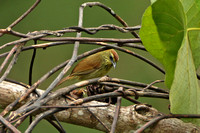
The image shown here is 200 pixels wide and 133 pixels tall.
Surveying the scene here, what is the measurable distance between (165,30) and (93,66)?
2155 mm

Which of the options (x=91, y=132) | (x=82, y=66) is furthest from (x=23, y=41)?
(x=82, y=66)

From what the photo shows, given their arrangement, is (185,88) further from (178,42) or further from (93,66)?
(93,66)

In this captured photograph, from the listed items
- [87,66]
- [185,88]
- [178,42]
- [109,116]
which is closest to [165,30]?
[178,42]

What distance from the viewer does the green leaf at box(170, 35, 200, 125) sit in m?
0.89

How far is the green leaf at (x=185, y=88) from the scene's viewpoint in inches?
34.9

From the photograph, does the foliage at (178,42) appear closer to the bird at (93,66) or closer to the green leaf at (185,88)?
the green leaf at (185,88)

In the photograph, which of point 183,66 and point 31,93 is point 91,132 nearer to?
point 31,93

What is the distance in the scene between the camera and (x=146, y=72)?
2.54 metres

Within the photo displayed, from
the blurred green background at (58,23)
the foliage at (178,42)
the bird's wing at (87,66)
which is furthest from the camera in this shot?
the bird's wing at (87,66)

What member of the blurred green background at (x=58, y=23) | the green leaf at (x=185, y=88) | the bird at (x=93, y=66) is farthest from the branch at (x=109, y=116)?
the bird at (x=93, y=66)

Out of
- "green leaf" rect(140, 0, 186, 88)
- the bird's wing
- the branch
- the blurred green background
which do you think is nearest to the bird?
the bird's wing

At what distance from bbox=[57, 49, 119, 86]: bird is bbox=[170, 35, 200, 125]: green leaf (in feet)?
6.64

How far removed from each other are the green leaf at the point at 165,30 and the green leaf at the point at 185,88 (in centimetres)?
7

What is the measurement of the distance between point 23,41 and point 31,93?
0.56 ft
